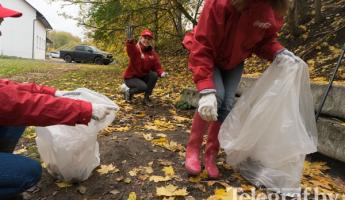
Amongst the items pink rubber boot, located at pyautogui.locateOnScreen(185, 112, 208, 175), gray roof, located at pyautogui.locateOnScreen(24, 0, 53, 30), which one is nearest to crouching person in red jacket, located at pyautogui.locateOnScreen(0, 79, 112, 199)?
pink rubber boot, located at pyautogui.locateOnScreen(185, 112, 208, 175)

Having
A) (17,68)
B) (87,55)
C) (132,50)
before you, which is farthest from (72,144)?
(87,55)

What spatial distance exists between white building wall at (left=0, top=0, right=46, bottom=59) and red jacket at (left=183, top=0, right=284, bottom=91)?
30.0 metres

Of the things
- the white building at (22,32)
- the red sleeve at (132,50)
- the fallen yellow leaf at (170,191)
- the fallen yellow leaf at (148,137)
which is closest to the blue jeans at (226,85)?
the fallen yellow leaf at (170,191)

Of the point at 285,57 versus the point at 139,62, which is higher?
the point at 285,57

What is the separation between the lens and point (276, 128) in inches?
100

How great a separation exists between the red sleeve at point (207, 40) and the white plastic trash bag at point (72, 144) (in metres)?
0.59

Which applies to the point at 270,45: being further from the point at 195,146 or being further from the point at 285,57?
the point at 195,146

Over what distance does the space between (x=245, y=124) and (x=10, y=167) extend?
4.94 feet

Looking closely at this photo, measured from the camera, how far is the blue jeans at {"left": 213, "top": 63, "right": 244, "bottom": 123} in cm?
268

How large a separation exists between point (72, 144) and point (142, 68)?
321cm

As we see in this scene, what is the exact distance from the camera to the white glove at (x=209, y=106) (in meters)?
2.39

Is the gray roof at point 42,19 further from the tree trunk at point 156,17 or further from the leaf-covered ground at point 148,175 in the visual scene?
the leaf-covered ground at point 148,175

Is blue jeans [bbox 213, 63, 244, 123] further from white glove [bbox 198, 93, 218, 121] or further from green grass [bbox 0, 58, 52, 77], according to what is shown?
green grass [bbox 0, 58, 52, 77]

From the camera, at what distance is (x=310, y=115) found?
8.42 feet
